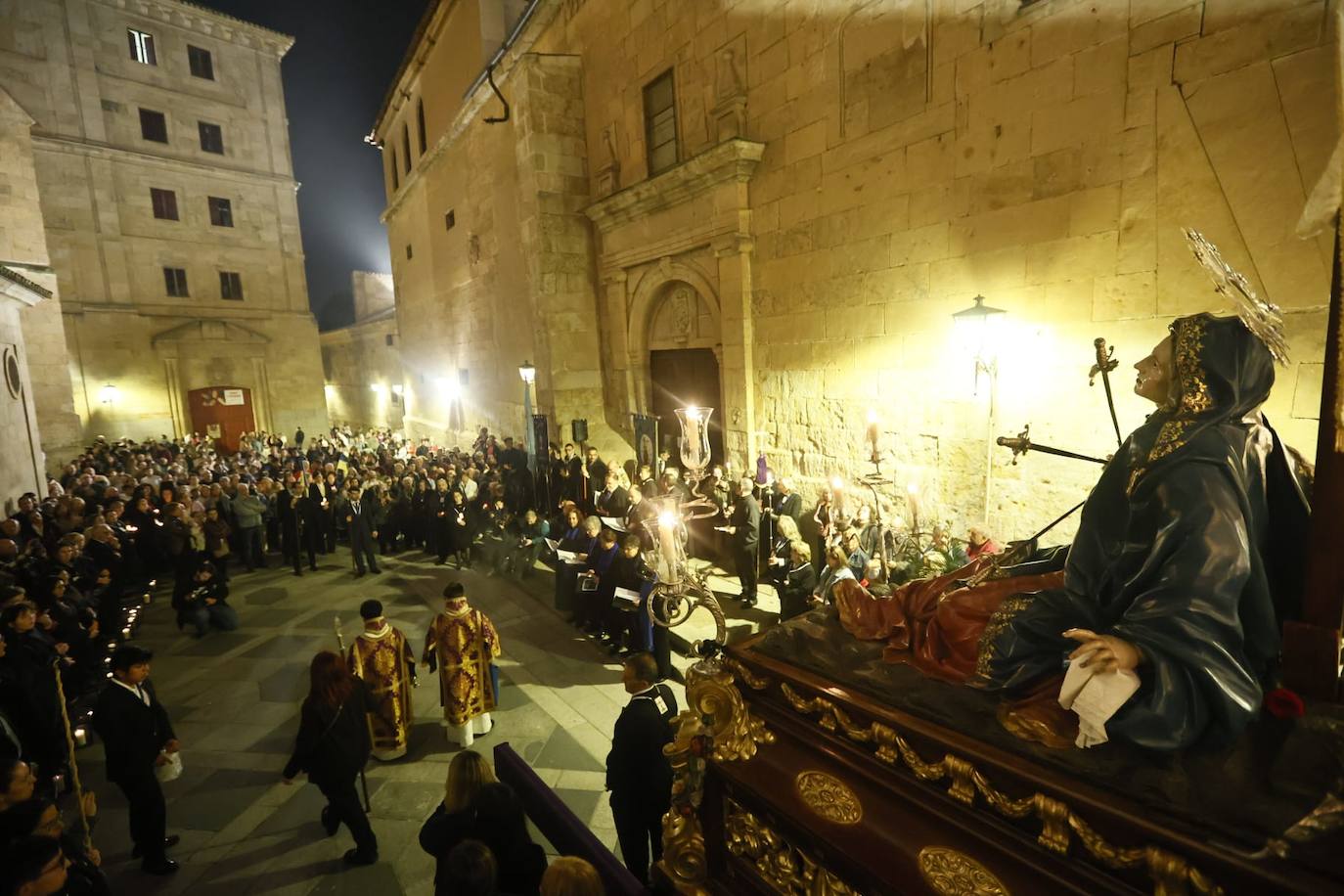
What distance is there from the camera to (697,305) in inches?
427

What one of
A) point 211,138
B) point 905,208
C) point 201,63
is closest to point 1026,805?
point 905,208

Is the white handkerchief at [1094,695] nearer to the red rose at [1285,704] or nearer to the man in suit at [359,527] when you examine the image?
the red rose at [1285,704]

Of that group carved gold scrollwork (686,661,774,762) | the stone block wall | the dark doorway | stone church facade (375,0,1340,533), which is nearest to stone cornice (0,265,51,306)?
stone church facade (375,0,1340,533)

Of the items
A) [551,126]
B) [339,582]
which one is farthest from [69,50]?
[339,582]

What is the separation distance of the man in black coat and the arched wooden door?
2773 centimetres

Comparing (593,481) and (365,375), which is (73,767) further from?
(365,375)

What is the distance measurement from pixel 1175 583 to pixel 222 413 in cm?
3111

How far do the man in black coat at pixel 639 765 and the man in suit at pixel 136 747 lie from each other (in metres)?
3.28

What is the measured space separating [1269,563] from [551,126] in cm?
1398

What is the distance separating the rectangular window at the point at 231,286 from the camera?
24.9m

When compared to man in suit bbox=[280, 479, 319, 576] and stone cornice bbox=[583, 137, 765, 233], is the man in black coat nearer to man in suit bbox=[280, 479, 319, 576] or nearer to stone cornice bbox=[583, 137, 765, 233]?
stone cornice bbox=[583, 137, 765, 233]

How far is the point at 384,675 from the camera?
509cm

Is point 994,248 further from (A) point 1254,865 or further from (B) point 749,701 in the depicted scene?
(A) point 1254,865

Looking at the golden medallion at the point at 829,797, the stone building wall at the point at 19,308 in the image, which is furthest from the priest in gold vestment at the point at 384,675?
the stone building wall at the point at 19,308
